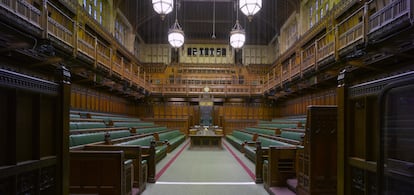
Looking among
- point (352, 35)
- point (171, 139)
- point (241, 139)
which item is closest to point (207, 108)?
point (171, 139)

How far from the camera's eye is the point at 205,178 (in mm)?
5531

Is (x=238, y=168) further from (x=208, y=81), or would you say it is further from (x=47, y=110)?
(x=208, y=81)

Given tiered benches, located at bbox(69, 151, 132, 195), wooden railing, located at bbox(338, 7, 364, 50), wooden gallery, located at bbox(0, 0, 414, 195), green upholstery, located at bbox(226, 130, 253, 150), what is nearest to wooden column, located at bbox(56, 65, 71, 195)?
wooden gallery, located at bbox(0, 0, 414, 195)

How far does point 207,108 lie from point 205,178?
44.4ft

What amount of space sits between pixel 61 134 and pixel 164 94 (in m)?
17.0

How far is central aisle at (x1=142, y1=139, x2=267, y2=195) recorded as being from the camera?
4.59m

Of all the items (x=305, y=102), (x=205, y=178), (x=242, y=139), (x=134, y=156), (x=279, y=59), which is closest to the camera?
(x=134, y=156)

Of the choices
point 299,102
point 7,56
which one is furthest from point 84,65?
point 299,102

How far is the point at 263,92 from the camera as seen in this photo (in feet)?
59.2

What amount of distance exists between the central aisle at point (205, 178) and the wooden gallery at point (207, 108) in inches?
1.5

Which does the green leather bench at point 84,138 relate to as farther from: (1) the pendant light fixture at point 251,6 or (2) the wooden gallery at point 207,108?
(1) the pendant light fixture at point 251,6

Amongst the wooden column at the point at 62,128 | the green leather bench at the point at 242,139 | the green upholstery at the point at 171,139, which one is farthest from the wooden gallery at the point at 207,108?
the green upholstery at the point at 171,139

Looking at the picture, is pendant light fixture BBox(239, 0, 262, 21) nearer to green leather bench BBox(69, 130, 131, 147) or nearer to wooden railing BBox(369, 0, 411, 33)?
wooden railing BBox(369, 0, 411, 33)

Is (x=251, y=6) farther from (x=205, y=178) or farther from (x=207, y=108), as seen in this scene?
(x=207, y=108)
